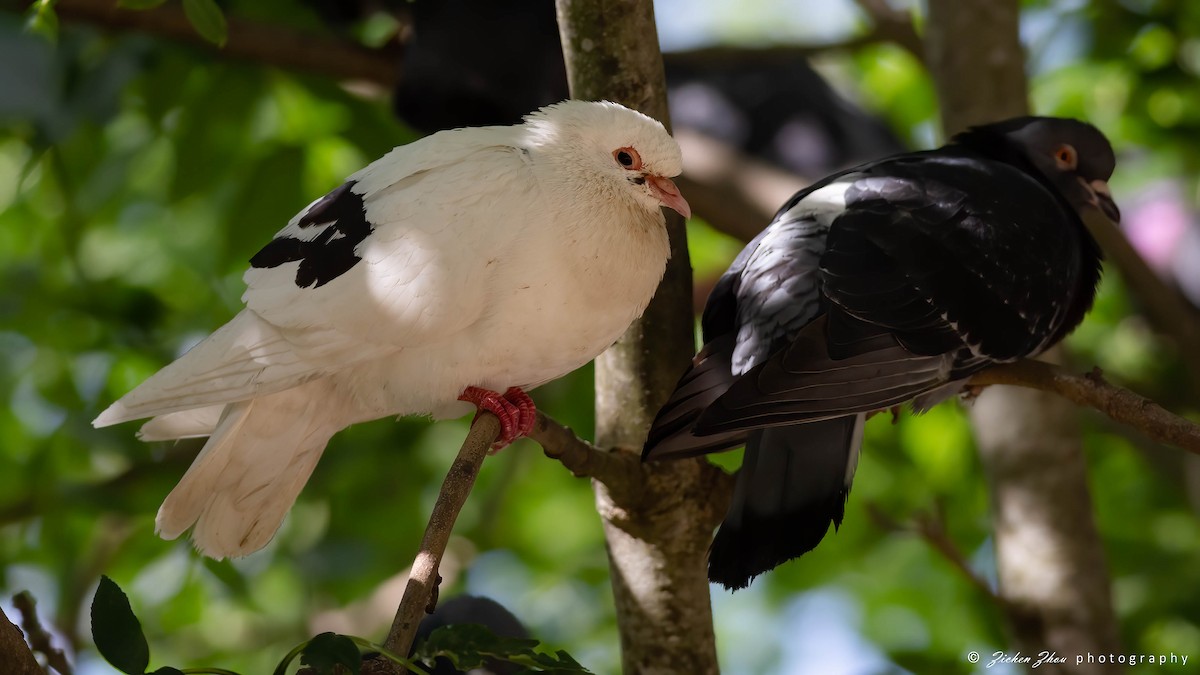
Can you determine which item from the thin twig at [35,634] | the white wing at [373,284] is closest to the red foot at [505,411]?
the white wing at [373,284]

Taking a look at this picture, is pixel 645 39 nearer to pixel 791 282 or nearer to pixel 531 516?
pixel 791 282

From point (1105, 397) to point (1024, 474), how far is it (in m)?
1.41

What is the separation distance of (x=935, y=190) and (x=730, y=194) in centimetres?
136

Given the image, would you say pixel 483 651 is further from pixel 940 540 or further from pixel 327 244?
pixel 940 540

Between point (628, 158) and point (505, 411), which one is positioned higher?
point (628, 158)

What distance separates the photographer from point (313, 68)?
12.8 feet

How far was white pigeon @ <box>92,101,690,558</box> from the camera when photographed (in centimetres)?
230

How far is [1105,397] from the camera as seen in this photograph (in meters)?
2.34

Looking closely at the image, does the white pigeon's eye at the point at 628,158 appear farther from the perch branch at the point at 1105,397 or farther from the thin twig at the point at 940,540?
the thin twig at the point at 940,540

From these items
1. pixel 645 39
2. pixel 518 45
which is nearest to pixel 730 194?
pixel 518 45

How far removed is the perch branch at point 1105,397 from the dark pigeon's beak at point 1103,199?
39.5 inches

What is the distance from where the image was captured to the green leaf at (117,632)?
1.68 meters

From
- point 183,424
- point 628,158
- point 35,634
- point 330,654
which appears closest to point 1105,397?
point 628,158

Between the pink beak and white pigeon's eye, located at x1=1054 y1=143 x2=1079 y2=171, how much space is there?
1345 millimetres
